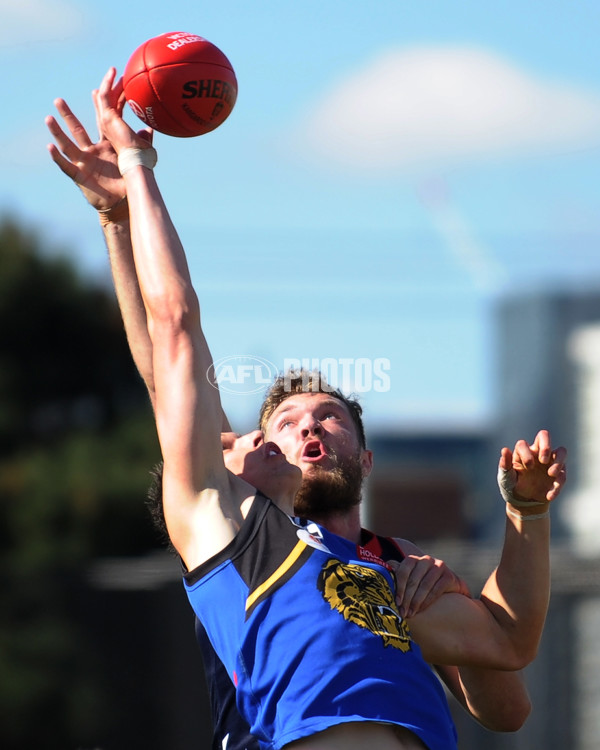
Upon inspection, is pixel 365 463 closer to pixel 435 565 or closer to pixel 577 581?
pixel 435 565

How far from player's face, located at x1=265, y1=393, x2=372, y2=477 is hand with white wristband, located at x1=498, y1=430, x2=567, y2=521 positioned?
1.84 feet

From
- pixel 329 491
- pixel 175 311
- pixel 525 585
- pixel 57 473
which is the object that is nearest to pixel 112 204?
pixel 175 311

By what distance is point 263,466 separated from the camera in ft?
13.5

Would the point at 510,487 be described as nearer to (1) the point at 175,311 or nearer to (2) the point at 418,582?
(2) the point at 418,582

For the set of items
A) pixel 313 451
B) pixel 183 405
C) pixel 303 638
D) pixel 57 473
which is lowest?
pixel 57 473

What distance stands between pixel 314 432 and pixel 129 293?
0.85 metres

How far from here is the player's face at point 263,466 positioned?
4.08 m

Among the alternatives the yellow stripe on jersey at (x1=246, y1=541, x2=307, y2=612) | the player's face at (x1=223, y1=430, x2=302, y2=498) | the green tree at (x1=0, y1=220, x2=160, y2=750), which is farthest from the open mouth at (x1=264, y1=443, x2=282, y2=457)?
the green tree at (x1=0, y1=220, x2=160, y2=750)

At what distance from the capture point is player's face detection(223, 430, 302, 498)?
13.4 feet

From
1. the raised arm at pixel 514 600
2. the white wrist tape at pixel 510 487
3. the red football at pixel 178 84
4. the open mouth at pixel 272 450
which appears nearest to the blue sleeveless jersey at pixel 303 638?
the open mouth at pixel 272 450

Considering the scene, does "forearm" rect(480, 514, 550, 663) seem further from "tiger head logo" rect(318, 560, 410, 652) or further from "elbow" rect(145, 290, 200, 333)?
"elbow" rect(145, 290, 200, 333)

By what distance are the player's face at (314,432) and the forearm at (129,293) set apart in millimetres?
520

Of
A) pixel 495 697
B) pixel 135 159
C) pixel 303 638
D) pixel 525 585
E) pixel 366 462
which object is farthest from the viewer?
pixel 366 462

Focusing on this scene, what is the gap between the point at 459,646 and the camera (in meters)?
4.30
